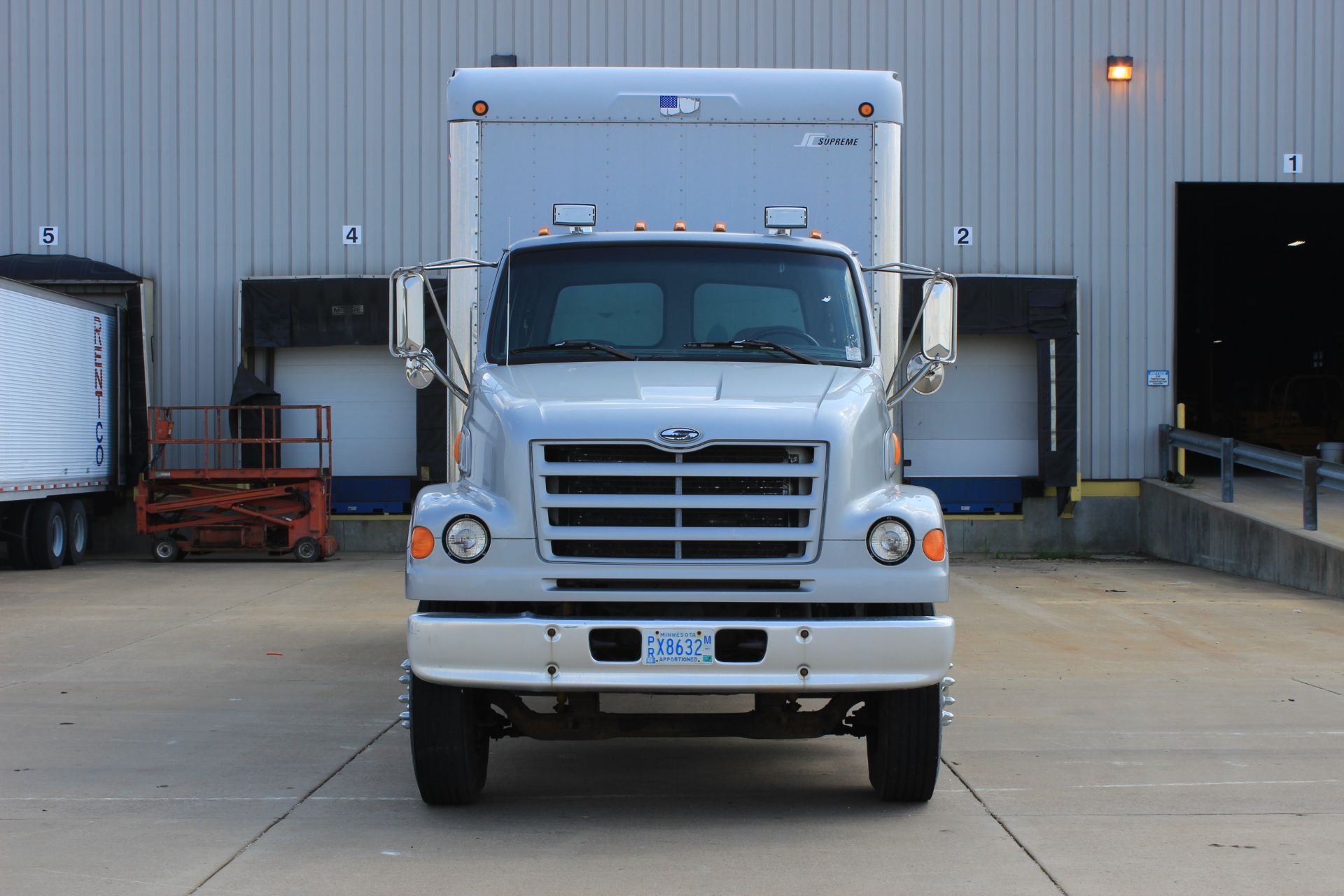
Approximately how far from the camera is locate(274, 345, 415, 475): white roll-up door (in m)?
22.0

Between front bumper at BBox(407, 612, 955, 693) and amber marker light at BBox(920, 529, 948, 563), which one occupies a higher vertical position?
amber marker light at BBox(920, 529, 948, 563)

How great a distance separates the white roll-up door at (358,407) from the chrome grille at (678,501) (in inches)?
654

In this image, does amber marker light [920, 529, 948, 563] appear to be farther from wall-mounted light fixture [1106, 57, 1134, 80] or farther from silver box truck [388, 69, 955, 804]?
wall-mounted light fixture [1106, 57, 1134, 80]

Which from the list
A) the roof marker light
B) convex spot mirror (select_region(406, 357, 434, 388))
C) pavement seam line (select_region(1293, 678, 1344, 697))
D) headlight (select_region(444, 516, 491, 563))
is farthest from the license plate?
pavement seam line (select_region(1293, 678, 1344, 697))

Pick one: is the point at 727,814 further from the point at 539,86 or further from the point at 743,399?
the point at 539,86

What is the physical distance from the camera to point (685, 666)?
18.2 feet

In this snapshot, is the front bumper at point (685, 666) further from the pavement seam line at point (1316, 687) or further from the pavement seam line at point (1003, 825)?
the pavement seam line at point (1316, 687)

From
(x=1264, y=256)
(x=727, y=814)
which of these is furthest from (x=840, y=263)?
(x=1264, y=256)

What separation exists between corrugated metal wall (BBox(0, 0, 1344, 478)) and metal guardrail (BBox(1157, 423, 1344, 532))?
370 mm

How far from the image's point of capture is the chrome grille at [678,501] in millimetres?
5746

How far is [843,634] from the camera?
18.2 ft

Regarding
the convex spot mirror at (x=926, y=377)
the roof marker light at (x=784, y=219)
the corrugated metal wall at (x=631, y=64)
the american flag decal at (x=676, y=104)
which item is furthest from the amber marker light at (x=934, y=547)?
the corrugated metal wall at (x=631, y=64)

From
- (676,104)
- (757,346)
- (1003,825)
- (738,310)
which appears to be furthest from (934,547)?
(676,104)

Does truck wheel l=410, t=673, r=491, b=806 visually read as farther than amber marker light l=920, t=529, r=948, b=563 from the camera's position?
Yes
